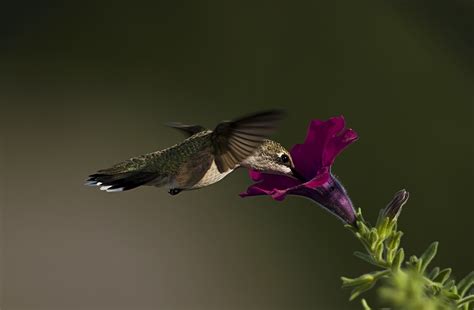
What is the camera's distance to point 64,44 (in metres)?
4.64

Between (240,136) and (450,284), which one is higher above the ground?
(240,136)

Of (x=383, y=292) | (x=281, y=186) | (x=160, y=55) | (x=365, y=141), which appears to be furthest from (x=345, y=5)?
(x=383, y=292)

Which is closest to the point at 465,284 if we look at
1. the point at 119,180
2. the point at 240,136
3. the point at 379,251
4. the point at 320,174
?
the point at 379,251

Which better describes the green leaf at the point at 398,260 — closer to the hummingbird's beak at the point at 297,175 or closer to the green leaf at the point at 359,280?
the green leaf at the point at 359,280

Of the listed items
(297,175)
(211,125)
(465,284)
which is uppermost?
(297,175)

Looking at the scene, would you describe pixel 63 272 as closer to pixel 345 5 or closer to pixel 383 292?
pixel 345 5

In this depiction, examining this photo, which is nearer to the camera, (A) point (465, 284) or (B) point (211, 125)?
(A) point (465, 284)

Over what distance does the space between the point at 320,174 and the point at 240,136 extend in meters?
0.27

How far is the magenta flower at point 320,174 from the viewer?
1.33 metres

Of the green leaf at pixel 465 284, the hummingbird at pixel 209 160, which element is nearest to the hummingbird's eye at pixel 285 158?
the hummingbird at pixel 209 160

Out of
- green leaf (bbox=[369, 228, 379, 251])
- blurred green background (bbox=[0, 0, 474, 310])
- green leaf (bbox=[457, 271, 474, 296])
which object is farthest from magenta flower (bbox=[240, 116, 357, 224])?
blurred green background (bbox=[0, 0, 474, 310])

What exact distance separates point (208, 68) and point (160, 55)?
1.05 feet

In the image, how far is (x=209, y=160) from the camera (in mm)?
1654

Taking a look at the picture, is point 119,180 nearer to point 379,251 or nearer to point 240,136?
point 240,136
